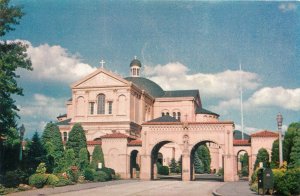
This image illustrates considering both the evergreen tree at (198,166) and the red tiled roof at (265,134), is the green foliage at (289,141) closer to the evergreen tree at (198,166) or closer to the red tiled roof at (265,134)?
the red tiled roof at (265,134)

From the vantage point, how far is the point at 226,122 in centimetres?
4516

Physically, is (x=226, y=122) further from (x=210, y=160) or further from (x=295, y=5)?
(x=210, y=160)

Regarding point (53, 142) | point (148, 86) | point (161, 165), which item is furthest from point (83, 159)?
point (148, 86)

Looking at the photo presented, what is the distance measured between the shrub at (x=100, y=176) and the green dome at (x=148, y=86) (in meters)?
33.0

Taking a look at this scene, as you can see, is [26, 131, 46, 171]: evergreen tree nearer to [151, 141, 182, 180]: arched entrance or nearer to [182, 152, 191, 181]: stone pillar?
[151, 141, 182, 180]: arched entrance

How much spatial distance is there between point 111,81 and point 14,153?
27.9 metres

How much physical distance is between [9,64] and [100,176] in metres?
20.1

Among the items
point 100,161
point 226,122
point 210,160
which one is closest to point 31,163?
point 100,161

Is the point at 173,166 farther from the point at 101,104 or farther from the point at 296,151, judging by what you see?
the point at 296,151

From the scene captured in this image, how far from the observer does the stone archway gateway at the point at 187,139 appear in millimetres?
45156

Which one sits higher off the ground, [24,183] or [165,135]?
[165,135]

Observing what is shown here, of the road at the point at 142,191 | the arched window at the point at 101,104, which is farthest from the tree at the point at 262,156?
the arched window at the point at 101,104

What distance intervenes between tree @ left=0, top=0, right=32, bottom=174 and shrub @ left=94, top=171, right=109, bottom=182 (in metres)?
15.9

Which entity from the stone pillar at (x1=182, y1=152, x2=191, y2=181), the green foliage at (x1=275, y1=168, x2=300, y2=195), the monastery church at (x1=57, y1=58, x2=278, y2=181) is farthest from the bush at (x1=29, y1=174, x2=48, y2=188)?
the stone pillar at (x1=182, y1=152, x2=191, y2=181)
